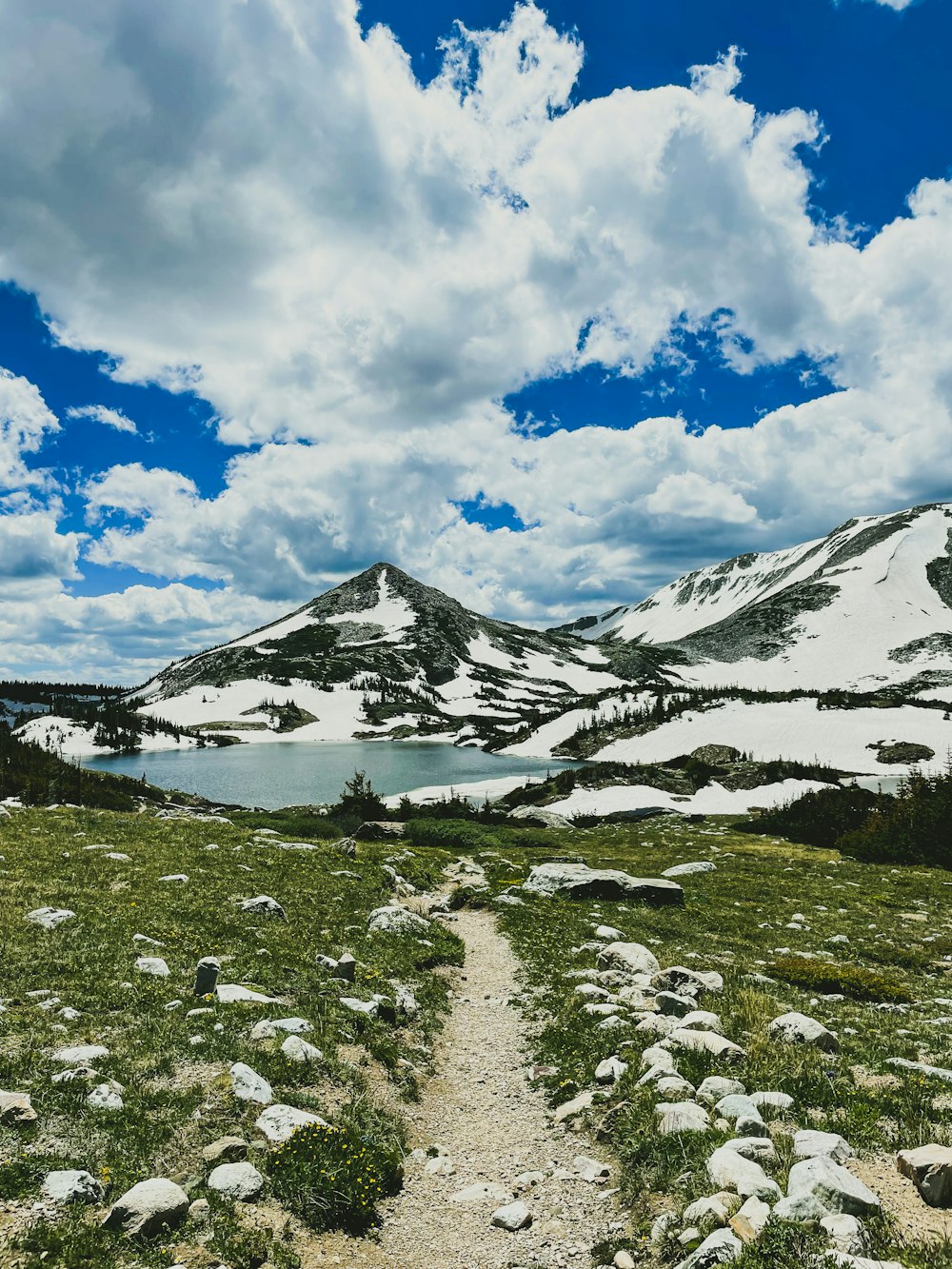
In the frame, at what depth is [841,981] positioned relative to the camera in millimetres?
15133

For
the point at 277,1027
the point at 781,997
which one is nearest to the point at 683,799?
the point at 781,997

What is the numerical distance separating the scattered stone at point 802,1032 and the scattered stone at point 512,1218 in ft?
18.4

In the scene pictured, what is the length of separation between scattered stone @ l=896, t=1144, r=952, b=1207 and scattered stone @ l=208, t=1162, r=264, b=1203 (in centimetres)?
696

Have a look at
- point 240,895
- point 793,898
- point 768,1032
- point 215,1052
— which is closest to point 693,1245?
point 768,1032

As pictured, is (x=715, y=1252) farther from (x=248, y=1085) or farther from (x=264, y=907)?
(x=264, y=907)

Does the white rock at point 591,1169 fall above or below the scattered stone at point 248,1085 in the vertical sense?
below

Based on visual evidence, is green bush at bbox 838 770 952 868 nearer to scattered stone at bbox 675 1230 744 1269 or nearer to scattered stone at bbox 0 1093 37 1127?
scattered stone at bbox 675 1230 744 1269

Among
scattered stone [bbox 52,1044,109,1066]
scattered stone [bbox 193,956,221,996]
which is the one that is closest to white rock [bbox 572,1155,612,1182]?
scattered stone [bbox 52,1044,109,1066]

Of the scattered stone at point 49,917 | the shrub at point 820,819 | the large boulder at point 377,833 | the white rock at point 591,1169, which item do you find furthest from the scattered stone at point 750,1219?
the shrub at point 820,819

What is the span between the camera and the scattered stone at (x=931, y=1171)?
6.56 m

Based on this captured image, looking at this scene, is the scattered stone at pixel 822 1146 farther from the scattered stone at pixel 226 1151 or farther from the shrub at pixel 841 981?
the shrub at pixel 841 981

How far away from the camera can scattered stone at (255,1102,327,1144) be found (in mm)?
8078

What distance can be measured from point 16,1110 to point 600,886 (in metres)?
22.9

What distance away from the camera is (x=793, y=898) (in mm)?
26984
